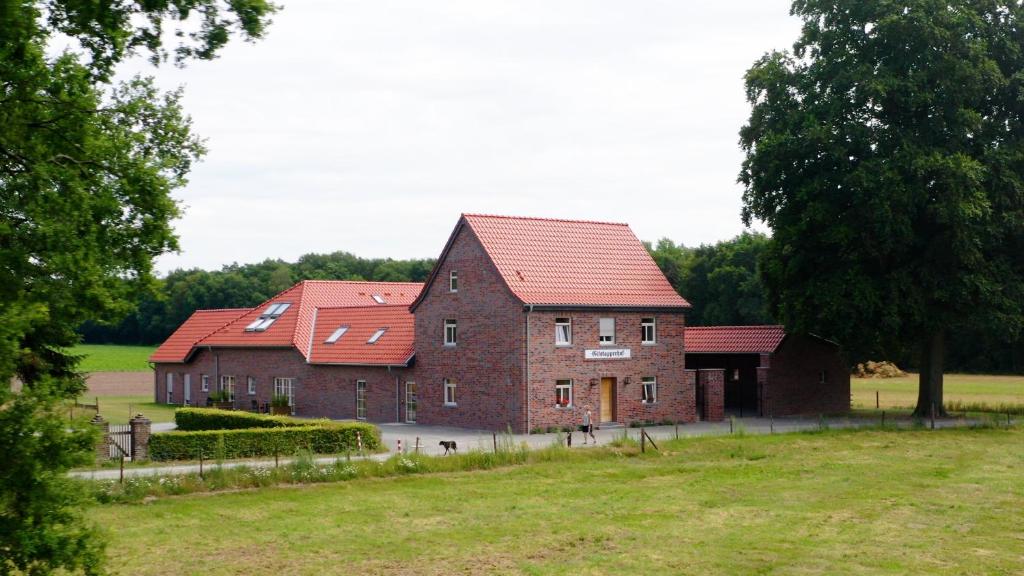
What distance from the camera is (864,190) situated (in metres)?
40.4

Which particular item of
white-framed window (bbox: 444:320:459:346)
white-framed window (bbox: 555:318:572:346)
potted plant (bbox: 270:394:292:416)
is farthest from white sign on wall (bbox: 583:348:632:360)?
potted plant (bbox: 270:394:292:416)

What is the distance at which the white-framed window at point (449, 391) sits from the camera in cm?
4162

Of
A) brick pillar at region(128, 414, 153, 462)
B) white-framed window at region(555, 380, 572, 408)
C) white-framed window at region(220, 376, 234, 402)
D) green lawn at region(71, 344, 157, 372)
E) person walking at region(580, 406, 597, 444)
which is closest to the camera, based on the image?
brick pillar at region(128, 414, 153, 462)

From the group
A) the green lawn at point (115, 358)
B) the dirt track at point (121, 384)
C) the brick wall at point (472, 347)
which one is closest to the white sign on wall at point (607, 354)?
the brick wall at point (472, 347)

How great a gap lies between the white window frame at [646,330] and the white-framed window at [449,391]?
24.2 feet

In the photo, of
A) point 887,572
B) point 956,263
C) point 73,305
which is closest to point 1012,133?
point 956,263

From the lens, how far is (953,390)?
62.1m

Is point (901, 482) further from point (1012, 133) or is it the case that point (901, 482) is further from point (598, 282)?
point (1012, 133)

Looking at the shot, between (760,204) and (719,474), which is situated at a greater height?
(760,204)

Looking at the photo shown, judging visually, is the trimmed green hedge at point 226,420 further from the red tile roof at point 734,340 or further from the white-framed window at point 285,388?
the red tile roof at point 734,340

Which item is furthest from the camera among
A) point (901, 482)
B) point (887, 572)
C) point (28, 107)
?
point (901, 482)

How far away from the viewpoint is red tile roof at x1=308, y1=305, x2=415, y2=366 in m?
44.7

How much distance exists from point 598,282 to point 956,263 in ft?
43.3

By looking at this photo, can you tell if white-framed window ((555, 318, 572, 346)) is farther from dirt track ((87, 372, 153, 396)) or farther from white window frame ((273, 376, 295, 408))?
dirt track ((87, 372, 153, 396))
